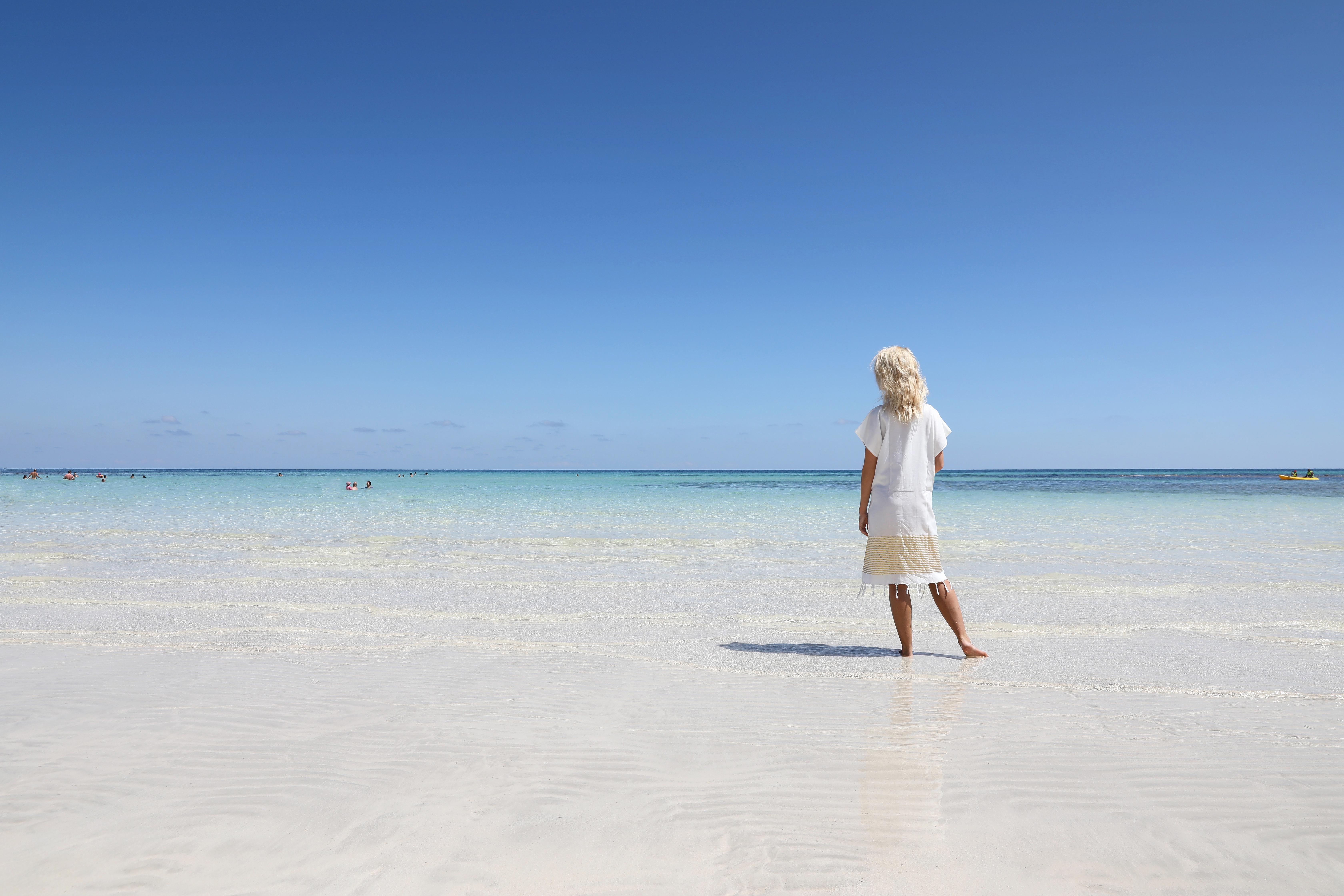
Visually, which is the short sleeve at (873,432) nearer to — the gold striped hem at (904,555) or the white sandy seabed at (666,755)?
the gold striped hem at (904,555)

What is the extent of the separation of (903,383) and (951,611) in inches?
66.9

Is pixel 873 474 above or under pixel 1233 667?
above

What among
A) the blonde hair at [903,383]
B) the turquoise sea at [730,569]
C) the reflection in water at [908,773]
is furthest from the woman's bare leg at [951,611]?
the blonde hair at [903,383]

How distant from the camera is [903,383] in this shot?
188 inches

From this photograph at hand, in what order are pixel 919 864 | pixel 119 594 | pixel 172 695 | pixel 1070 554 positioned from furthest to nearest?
1. pixel 1070 554
2. pixel 119 594
3. pixel 172 695
4. pixel 919 864

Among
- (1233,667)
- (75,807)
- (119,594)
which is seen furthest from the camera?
(119,594)

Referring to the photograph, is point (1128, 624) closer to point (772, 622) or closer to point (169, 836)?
point (772, 622)

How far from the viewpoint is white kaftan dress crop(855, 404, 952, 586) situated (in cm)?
483

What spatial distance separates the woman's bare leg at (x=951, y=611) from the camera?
499 cm

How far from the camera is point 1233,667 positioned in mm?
4707

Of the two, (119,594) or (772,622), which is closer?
(772,622)

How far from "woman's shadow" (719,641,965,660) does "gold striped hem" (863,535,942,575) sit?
72 centimetres

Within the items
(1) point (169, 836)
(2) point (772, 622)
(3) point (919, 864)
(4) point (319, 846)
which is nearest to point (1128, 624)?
(2) point (772, 622)

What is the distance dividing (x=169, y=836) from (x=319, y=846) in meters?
0.59
